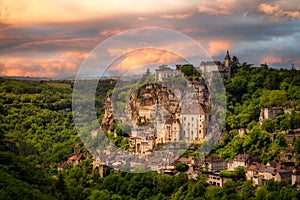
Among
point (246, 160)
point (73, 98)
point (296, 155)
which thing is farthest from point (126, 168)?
point (73, 98)

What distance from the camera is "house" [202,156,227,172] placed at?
2891 centimetres

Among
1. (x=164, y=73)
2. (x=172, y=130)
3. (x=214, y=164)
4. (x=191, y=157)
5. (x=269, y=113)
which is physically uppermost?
(x=164, y=73)

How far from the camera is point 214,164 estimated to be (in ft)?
95.5

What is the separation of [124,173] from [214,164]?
14.2 feet

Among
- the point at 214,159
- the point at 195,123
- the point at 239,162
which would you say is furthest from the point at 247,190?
the point at 195,123

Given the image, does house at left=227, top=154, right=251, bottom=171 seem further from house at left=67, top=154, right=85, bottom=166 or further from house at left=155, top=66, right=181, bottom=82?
house at left=155, top=66, right=181, bottom=82

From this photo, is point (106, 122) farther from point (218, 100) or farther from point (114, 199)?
point (114, 199)

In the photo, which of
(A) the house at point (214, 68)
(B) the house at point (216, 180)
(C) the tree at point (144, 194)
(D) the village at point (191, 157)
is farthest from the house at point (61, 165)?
(A) the house at point (214, 68)

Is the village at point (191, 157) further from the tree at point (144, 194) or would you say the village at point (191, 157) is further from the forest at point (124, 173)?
the tree at point (144, 194)

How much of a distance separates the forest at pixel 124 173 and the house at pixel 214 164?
51 cm

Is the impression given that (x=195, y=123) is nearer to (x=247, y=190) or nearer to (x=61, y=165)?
(x=61, y=165)

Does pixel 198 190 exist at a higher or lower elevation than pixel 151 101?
lower

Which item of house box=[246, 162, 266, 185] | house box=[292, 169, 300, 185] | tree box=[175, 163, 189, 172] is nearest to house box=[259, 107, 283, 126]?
house box=[246, 162, 266, 185]

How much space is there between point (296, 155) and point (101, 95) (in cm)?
2036
